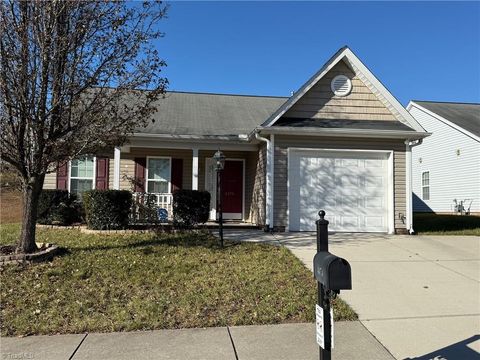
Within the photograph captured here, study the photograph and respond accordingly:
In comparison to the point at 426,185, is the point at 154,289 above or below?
below

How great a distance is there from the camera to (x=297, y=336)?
475 centimetres

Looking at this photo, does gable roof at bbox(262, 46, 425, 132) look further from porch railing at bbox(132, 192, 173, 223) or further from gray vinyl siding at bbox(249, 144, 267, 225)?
porch railing at bbox(132, 192, 173, 223)

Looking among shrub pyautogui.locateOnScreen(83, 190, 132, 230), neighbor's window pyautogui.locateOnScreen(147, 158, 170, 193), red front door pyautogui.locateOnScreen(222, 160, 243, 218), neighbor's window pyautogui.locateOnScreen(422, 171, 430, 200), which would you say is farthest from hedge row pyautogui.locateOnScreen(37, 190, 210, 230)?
neighbor's window pyautogui.locateOnScreen(422, 171, 430, 200)

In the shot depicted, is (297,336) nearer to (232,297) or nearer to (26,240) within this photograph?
(232,297)

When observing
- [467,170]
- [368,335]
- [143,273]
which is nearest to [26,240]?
[143,273]

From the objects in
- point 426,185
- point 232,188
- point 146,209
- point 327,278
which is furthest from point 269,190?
point 426,185

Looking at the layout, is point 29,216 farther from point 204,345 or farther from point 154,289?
point 204,345

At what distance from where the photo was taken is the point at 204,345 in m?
4.52

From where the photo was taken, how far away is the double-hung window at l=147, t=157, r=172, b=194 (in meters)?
14.5

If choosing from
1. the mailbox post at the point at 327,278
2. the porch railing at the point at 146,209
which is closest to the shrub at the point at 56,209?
the porch railing at the point at 146,209

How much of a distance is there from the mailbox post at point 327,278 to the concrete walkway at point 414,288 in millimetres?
1451

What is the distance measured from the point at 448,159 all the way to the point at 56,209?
1852 centimetres

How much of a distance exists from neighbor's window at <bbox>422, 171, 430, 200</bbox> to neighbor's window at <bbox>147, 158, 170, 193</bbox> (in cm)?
1552

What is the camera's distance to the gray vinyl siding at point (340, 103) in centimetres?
1191
